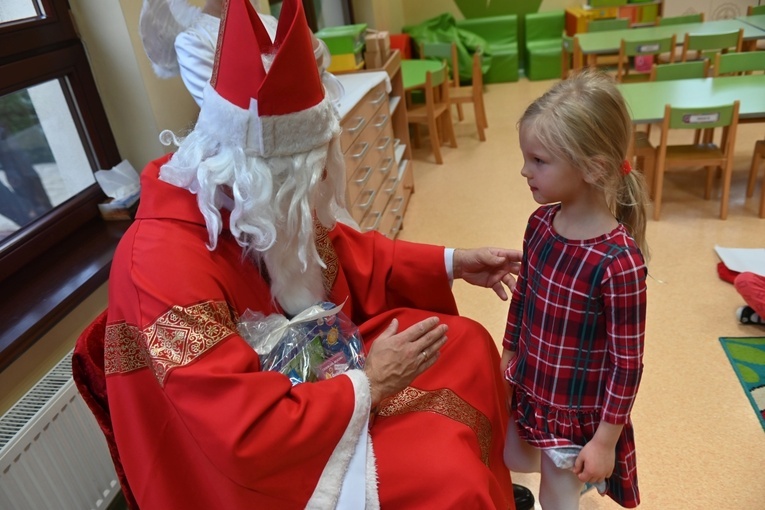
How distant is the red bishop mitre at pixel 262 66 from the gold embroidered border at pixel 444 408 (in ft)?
2.11

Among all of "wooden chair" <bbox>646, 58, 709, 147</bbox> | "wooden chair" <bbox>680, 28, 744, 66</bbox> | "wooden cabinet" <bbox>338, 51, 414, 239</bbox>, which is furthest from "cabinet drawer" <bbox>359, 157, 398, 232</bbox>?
"wooden chair" <bbox>680, 28, 744, 66</bbox>

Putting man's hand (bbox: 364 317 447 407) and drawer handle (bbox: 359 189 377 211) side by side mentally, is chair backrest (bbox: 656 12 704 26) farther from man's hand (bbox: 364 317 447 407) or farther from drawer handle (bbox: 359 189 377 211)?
man's hand (bbox: 364 317 447 407)

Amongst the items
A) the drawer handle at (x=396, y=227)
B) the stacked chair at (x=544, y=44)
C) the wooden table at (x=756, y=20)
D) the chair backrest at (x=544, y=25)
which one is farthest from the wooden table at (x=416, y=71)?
the wooden table at (x=756, y=20)

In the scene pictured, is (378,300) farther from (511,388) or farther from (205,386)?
(205,386)

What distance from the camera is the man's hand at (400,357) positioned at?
114cm

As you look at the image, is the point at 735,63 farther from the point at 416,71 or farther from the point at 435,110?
the point at 416,71

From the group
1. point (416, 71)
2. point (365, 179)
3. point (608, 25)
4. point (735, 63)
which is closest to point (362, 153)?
point (365, 179)

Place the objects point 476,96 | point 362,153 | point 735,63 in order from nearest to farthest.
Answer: point 362,153 < point 735,63 < point 476,96

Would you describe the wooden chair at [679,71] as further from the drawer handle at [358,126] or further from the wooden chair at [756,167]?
the drawer handle at [358,126]

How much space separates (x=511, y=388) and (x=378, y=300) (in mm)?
413

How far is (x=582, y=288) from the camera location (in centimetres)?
107

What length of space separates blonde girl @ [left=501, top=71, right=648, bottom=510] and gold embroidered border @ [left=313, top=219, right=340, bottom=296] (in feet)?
1.49

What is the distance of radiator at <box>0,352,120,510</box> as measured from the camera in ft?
4.20

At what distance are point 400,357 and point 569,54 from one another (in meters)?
5.78
